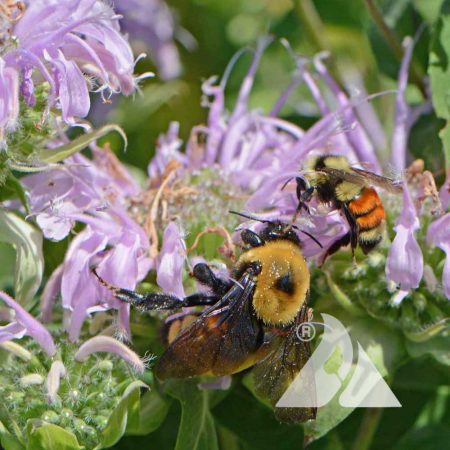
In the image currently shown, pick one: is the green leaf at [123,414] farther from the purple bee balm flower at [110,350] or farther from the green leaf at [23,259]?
the green leaf at [23,259]

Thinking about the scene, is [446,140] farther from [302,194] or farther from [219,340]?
[219,340]

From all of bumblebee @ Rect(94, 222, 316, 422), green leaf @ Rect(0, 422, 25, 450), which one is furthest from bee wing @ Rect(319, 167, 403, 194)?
green leaf @ Rect(0, 422, 25, 450)

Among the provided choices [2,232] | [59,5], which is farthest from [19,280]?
[59,5]

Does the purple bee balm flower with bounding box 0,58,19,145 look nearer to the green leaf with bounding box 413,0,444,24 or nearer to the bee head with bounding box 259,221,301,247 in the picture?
the bee head with bounding box 259,221,301,247

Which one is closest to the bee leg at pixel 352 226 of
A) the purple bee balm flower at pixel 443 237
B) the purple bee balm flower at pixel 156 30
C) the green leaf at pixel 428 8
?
the purple bee balm flower at pixel 443 237

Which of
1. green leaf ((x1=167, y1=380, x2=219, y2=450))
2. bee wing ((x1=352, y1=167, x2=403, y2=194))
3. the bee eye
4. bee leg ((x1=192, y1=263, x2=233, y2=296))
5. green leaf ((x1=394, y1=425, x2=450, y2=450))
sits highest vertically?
bee leg ((x1=192, y1=263, x2=233, y2=296))

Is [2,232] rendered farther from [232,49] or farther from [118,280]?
[232,49]

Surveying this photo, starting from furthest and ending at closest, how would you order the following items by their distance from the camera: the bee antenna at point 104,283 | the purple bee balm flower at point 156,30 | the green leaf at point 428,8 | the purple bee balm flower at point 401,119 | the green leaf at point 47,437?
the purple bee balm flower at point 156,30 → the green leaf at point 428,8 → the purple bee balm flower at point 401,119 → the bee antenna at point 104,283 → the green leaf at point 47,437
